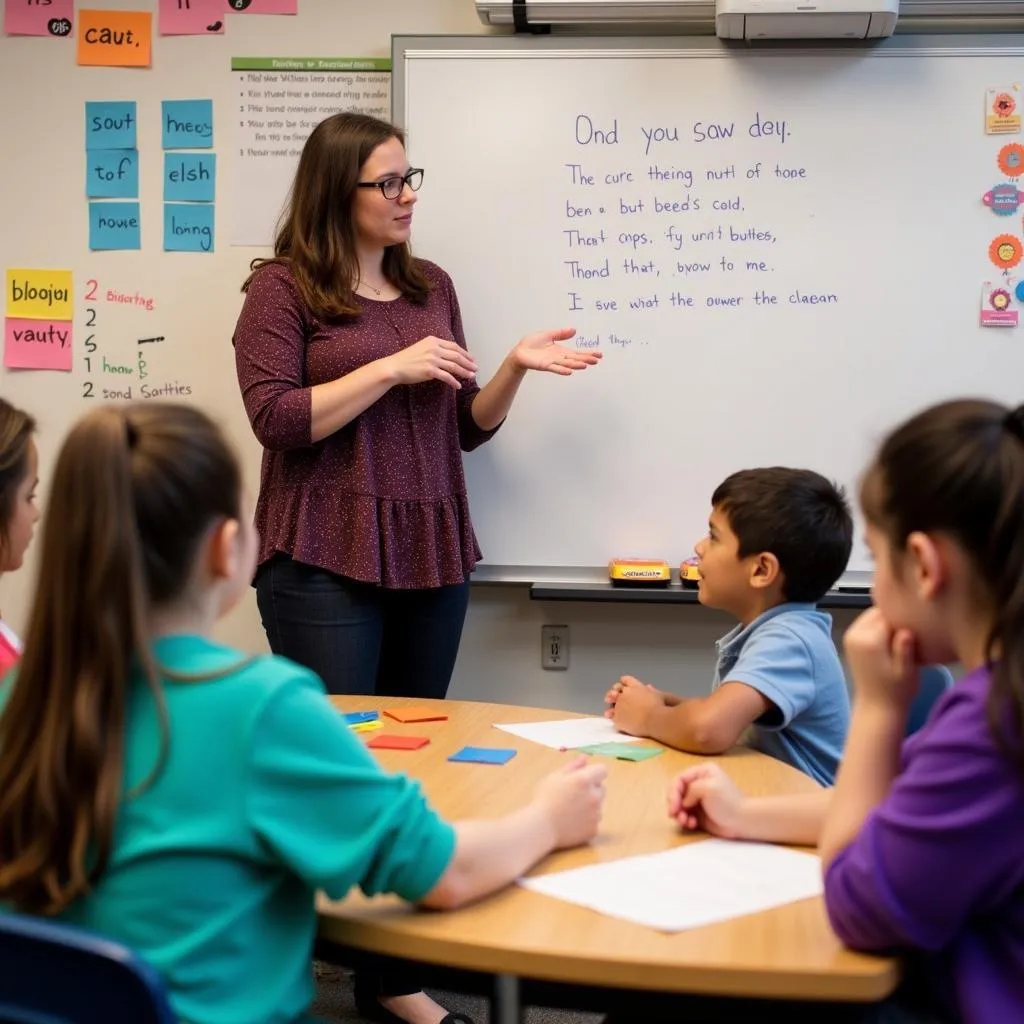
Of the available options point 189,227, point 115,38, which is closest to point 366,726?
point 189,227

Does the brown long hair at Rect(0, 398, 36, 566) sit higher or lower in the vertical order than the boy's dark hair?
higher

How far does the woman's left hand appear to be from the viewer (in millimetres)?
→ 2707

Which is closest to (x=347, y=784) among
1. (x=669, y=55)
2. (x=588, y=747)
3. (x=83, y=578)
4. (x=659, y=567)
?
(x=83, y=578)

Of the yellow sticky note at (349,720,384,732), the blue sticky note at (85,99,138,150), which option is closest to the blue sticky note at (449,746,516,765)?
the yellow sticky note at (349,720,384,732)

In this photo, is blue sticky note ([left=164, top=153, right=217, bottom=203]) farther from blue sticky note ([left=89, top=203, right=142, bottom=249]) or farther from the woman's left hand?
the woman's left hand

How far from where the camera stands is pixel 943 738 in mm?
→ 989

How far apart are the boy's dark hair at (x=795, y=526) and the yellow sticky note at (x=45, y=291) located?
2.05 m

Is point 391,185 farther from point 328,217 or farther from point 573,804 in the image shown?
point 573,804

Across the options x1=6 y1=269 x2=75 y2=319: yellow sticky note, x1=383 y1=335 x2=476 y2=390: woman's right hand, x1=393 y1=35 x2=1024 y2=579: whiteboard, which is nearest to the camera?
x1=383 y1=335 x2=476 y2=390: woman's right hand

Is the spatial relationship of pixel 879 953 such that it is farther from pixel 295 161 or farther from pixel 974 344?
pixel 295 161

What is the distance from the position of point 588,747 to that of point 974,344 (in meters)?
1.76

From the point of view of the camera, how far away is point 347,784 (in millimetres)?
1052

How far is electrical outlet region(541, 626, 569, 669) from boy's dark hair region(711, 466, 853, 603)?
1263 millimetres

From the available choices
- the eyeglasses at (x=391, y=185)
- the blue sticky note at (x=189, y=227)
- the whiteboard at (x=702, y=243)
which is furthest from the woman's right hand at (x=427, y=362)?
the blue sticky note at (x=189, y=227)
